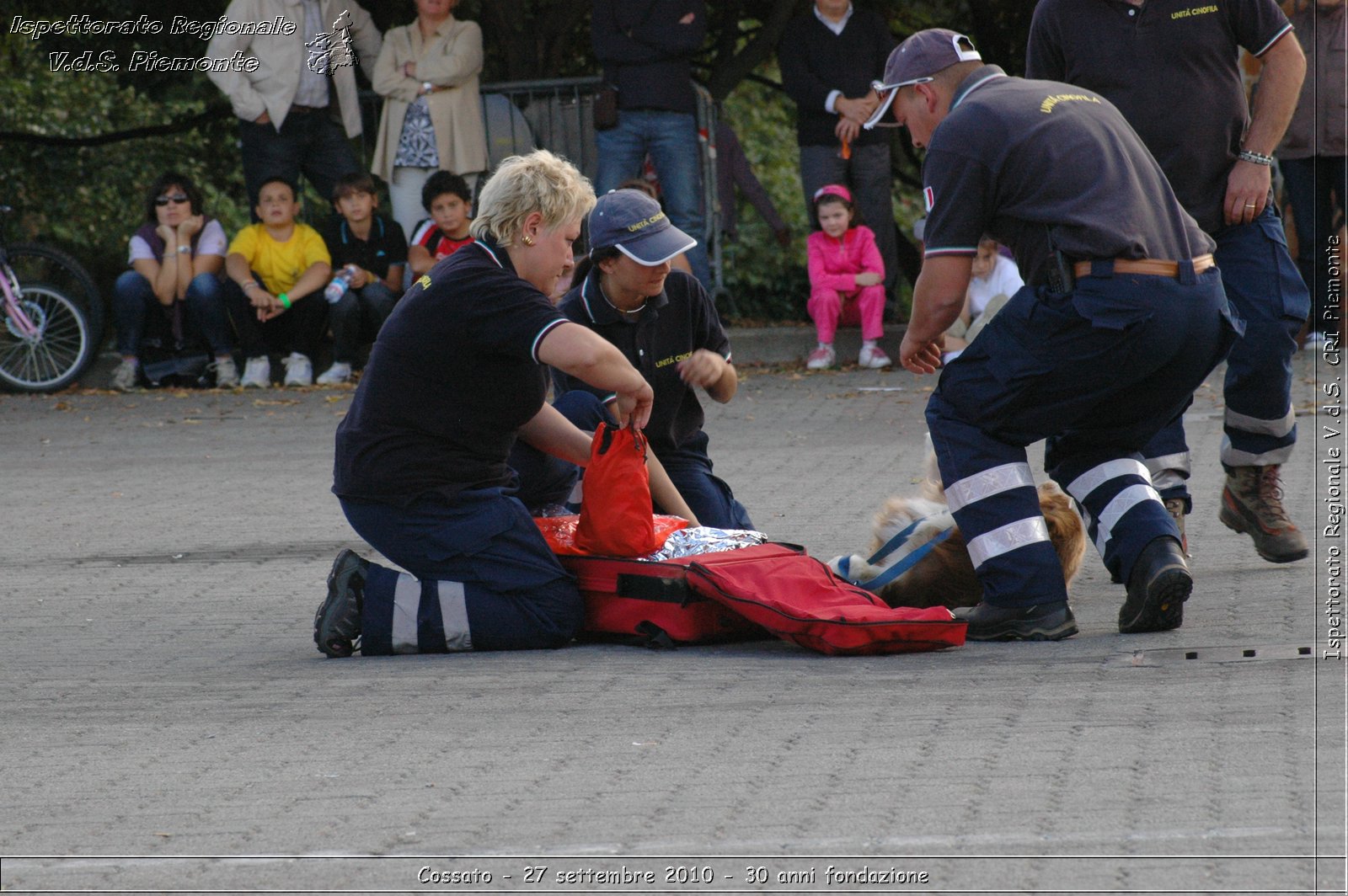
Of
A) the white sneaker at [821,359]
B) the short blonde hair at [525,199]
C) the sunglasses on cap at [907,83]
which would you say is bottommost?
the white sneaker at [821,359]

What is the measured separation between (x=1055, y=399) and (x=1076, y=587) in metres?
1.18

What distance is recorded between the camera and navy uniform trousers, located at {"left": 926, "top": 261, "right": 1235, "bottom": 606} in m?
4.84

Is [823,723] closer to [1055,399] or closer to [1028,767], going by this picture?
[1028,767]

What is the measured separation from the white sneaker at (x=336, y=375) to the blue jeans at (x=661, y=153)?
7.73 ft

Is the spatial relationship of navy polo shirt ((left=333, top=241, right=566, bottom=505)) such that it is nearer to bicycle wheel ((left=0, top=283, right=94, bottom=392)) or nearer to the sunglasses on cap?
the sunglasses on cap

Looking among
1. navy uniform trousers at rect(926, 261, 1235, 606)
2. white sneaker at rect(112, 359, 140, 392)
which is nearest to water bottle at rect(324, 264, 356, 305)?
white sneaker at rect(112, 359, 140, 392)

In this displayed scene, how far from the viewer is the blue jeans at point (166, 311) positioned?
12.5 meters

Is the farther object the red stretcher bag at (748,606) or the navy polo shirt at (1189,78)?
the navy polo shirt at (1189,78)

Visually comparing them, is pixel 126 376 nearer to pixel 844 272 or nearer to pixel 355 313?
pixel 355 313

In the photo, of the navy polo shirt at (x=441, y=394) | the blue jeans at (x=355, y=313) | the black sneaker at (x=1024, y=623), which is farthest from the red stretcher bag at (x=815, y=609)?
the blue jeans at (x=355, y=313)

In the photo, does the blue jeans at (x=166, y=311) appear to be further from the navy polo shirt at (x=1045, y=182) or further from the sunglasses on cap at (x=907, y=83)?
the navy polo shirt at (x=1045, y=182)

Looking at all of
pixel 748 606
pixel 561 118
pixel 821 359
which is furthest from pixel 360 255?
pixel 748 606

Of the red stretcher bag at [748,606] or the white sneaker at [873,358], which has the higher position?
the red stretcher bag at [748,606]

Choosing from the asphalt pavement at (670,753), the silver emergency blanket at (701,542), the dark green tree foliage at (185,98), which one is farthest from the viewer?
the dark green tree foliage at (185,98)
